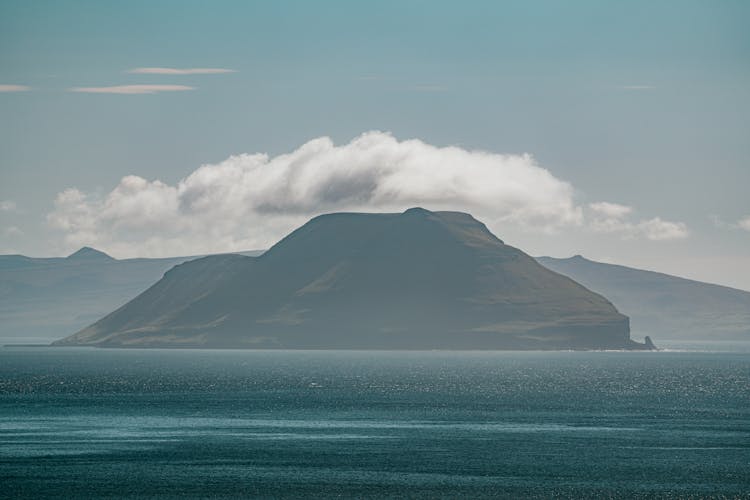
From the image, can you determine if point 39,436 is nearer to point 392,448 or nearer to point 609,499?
point 392,448

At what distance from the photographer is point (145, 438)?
151 meters

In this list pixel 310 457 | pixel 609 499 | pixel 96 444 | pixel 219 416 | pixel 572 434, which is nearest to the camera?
pixel 609 499

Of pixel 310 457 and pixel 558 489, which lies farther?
pixel 310 457

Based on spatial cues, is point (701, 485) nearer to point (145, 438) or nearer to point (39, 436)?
point (145, 438)

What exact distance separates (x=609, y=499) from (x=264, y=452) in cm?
4811

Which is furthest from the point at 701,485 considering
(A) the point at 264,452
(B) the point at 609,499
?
(A) the point at 264,452

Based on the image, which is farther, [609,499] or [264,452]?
[264,452]

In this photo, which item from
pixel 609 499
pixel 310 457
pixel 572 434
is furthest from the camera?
pixel 572 434

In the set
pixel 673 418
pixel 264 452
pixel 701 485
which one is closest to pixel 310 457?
pixel 264 452

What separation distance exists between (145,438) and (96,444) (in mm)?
8797

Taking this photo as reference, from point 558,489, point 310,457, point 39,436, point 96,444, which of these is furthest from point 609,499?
point 39,436

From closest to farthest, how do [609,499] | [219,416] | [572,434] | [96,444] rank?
[609,499], [96,444], [572,434], [219,416]

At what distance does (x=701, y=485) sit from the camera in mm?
112312

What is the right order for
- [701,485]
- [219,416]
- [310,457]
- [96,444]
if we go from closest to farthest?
[701,485], [310,457], [96,444], [219,416]
